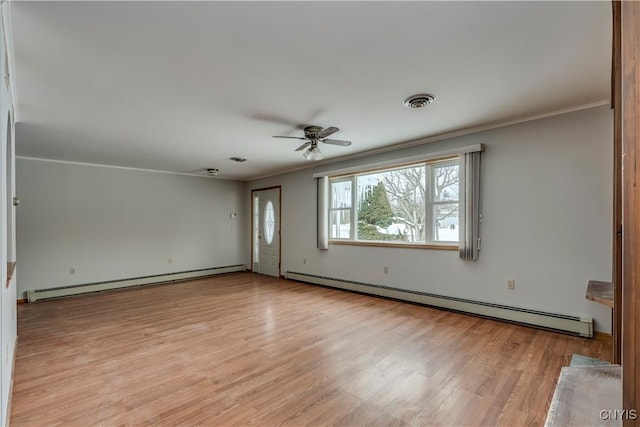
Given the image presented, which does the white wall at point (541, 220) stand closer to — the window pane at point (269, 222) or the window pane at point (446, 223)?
the window pane at point (446, 223)

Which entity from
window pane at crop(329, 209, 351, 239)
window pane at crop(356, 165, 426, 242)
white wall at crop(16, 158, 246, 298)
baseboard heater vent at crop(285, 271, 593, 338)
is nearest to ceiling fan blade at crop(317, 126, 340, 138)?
window pane at crop(356, 165, 426, 242)

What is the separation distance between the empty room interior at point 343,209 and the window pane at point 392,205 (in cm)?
4

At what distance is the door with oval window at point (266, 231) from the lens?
6977mm

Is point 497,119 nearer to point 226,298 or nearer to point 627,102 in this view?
point 627,102

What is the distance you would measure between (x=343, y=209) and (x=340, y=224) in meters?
0.29

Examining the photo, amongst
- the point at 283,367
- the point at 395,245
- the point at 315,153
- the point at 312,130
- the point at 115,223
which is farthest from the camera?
the point at 115,223

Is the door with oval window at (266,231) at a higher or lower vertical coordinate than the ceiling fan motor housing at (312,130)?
lower

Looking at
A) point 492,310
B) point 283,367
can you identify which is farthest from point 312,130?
point 492,310

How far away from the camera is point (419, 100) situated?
282cm

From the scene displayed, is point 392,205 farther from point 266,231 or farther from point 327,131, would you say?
point 266,231

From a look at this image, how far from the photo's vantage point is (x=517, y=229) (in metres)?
3.55

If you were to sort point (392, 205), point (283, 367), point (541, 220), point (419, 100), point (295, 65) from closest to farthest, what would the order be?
point (295, 65) < point (283, 367) < point (419, 100) < point (541, 220) < point (392, 205)

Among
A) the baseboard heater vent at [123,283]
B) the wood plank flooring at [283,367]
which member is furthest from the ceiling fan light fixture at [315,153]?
the baseboard heater vent at [123,283]

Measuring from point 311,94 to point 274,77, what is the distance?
43 cm
